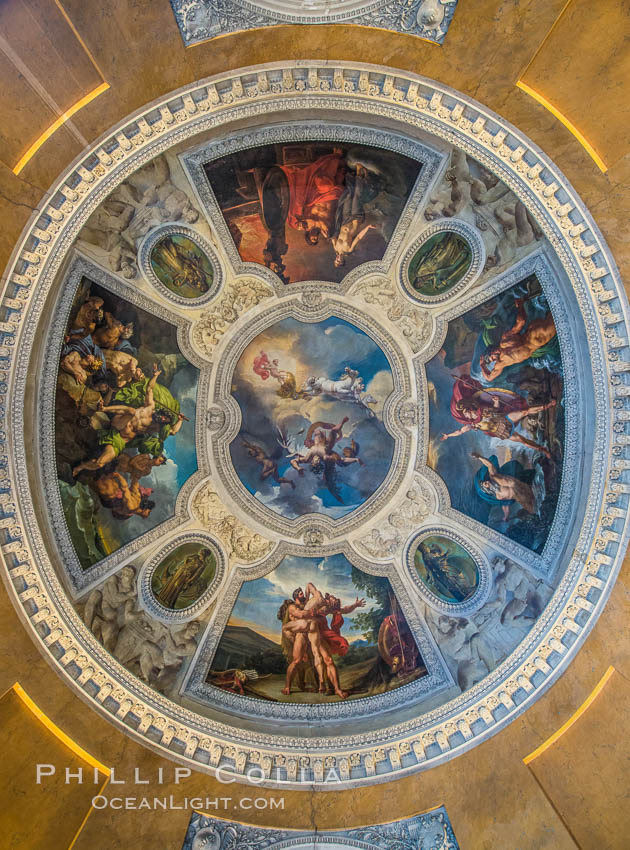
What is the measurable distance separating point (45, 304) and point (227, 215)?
10.8ft

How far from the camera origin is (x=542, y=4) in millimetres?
6875

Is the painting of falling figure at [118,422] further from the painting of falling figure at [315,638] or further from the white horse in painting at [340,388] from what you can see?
the painting of falling figure at [315,638]

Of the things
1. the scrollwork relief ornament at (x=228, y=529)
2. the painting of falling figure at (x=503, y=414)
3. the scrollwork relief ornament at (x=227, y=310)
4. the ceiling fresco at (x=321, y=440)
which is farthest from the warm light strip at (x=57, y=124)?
the painting of falling figure at (x=503, y=414)

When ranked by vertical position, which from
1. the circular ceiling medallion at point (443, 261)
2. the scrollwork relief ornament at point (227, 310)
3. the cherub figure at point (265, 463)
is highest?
the circular ceiling medallion at point (443, 261)

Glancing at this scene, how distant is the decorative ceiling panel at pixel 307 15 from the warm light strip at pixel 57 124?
1.28 metres

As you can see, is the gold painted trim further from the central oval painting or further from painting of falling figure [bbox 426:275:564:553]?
painting of falling figure [bbox 426:275:564:553]

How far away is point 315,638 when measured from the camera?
37.8 feet

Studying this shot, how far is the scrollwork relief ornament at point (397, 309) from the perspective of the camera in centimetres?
1093

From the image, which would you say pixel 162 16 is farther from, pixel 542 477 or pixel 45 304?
pixel 542 477

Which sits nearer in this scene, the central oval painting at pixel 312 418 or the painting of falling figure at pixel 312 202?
the painting of falling figure at pixel 312 202

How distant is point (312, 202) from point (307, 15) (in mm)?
3022

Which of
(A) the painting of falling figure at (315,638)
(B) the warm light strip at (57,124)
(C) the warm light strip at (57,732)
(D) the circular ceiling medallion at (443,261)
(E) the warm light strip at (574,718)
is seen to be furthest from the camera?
(A) the painting of falling figure at (315,638)

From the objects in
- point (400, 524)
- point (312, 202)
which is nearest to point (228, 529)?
point (400, 524)

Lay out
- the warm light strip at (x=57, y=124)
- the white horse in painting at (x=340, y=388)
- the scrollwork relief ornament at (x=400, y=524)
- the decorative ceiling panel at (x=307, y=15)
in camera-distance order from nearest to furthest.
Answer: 1. the decorative ceiling panel at (x=307, y=15)
2. the warm light strip at (x=57, y=124)
3. the scrollwork relief ornament at (x=400, y=524)
4. the white horse in painting at (x=340, y=388)
